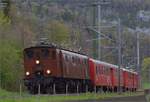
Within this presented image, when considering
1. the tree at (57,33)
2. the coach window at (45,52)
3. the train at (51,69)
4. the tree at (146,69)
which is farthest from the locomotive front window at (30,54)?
the tree at (146,69)

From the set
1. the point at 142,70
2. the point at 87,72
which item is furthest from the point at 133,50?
the point at 87,72

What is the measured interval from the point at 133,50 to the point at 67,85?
46.9m

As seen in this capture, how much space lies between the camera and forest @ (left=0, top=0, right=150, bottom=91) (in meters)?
49.5

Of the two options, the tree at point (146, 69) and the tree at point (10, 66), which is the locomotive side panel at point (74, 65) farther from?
the tree at point (146, 69)

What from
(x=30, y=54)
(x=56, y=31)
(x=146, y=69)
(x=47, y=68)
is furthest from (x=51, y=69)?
(x=146, y=69)

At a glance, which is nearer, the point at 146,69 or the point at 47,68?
the point at 47,68

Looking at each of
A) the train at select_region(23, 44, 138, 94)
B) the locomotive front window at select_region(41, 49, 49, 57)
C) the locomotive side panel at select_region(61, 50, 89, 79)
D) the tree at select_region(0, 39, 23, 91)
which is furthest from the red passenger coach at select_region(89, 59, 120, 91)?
the locomotive front window at select_region(41, 49, 49, 57)

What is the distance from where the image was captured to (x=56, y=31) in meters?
66.7

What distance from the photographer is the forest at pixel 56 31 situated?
49.5 m

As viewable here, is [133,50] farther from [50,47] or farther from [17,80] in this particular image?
[50,47]

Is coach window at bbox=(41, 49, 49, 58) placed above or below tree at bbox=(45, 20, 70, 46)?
below

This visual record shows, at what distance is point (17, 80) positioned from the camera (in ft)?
162

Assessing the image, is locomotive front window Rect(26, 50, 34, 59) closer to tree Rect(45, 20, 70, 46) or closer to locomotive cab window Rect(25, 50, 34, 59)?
locomotive cab window Rect(25, 50, 34, 59)

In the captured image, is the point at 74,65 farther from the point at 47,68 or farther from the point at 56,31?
the point at 56,31
